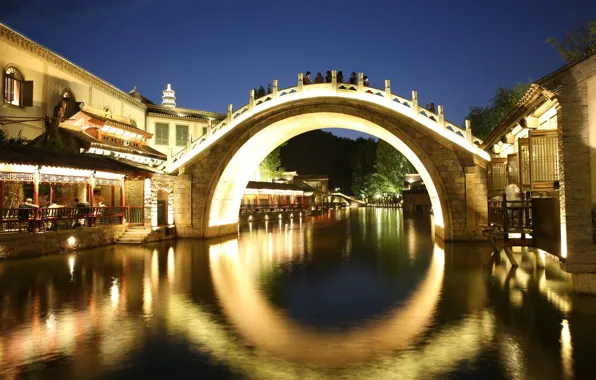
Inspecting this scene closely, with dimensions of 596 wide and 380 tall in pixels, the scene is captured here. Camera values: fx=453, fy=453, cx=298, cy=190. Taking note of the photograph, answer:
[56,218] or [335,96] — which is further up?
[335,96]

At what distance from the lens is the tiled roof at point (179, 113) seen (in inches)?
1416

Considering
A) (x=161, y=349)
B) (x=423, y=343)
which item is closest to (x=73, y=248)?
(x=161, y=349)

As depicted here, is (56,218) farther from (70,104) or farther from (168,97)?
(168,97)

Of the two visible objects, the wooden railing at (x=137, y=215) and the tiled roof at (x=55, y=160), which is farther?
Answer: the wooden railing at (x=137, y=215)

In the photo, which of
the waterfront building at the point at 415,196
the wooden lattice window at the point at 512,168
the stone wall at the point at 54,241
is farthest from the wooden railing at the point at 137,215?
the waterfront building at the point at 415,196

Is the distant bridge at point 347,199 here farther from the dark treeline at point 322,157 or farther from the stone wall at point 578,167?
the stone wall at point 578,167

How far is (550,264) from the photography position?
43.8 ft

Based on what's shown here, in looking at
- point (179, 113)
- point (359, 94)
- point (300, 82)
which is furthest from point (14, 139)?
point (179, 113)

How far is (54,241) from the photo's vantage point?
16844 mm

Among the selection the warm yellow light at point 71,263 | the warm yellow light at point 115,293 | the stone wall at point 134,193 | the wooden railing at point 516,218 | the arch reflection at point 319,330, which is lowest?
the arch reflection at point 319,330

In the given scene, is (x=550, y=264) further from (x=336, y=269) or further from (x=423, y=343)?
(x=423, y=343)

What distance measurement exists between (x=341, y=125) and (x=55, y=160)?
14.3m

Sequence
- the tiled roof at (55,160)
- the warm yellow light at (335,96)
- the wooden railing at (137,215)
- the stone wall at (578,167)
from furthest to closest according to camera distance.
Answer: the wooden railing at (137,215)
the warm yellow light at (335,96)
the tiled roof at (55,160)
the stone wall at (578,167)

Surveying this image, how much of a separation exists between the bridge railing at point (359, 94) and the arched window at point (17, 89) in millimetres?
7619
